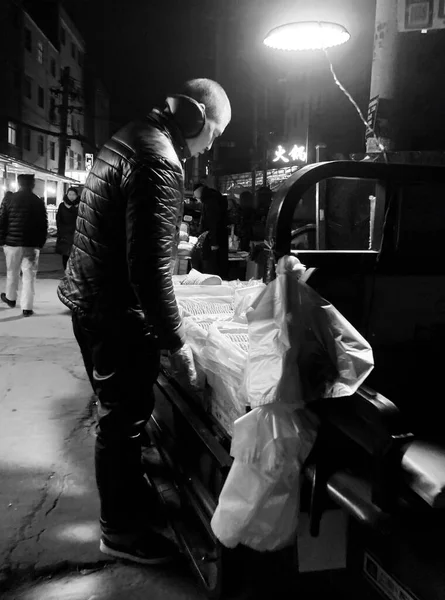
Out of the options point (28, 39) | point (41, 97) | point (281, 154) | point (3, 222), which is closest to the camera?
point (3, 222)

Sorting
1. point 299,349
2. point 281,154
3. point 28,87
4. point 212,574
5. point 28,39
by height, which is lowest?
point 212,574

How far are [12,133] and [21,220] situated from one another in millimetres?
30863

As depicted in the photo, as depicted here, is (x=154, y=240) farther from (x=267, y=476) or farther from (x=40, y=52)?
(x=40, y=52)

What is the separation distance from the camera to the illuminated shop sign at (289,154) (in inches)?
1136

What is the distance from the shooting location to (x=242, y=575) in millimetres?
2299

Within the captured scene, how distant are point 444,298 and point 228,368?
105 cm

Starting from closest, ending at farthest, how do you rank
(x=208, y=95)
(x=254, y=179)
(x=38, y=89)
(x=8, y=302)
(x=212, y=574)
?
1. (x=212, y=574)
2. (x=208, y=95)
3. (x=8, y=302)
4. (x=254, y=179)
5. (x=38, y=89)

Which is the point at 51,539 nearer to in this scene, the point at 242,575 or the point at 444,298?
the point at 242,575

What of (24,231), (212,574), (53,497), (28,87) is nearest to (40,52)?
(28,87)

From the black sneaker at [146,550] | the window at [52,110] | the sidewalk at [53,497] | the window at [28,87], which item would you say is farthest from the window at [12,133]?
the black sneaker at [146,550]

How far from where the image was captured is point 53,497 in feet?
10.9

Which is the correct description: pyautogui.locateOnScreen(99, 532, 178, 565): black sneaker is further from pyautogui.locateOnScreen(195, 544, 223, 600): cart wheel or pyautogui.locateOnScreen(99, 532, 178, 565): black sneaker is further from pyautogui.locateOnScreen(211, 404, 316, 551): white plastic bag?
pyautogui.locateOnScreen(211, 404, 316, 551): white plastic bag

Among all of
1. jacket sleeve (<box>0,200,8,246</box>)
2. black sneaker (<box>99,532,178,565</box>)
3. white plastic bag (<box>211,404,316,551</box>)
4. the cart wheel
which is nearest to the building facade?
jacket sleeve (<box>0,200,8,246</box>)

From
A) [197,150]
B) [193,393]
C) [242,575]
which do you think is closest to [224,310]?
[193,393]
